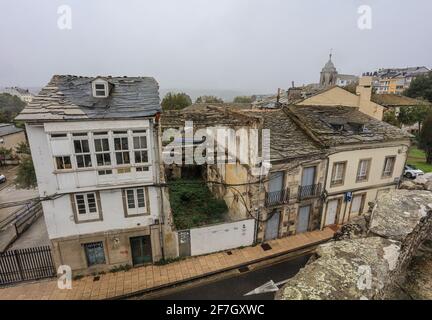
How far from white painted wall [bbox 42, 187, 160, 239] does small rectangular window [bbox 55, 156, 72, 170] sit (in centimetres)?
158

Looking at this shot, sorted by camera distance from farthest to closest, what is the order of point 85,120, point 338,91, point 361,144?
1. point 338,91
2. point 361,144
3. point 85,120

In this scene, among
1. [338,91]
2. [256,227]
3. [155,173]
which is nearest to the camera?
[155,173]

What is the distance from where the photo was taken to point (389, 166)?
19.1 meters

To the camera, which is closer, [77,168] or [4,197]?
[77,168]

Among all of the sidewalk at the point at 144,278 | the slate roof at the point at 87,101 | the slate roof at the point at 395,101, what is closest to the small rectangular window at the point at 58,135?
the slate roof at the point at 87,101

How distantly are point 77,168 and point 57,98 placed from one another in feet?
12.3

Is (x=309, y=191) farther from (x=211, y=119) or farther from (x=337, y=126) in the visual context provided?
(x=211, y=119)

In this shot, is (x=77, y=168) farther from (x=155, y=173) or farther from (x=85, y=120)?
(x=155, y=173)

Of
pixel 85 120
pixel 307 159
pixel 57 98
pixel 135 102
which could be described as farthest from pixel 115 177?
pixel 307 159

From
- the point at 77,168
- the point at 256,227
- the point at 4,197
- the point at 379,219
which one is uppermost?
the point at 379,219

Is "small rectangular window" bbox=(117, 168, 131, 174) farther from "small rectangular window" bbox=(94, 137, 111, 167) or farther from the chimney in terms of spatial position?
the chimney

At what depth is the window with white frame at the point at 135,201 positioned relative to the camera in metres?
12.9

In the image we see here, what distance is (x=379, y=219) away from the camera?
201 inches

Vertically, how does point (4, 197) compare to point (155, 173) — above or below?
below
